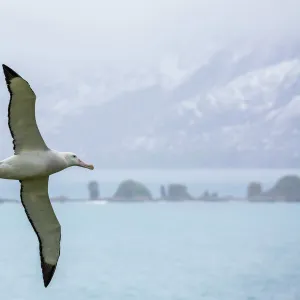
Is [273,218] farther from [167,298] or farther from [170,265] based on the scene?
[167,298]

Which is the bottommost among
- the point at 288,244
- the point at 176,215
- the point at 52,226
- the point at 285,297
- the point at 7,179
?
the point at 176,215

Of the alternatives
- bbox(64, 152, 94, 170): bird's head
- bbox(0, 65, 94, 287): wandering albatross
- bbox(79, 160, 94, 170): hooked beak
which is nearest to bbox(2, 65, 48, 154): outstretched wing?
bbox(0, 65, 94, 287): wandering albatross

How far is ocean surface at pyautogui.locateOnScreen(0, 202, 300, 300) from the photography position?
4475cm

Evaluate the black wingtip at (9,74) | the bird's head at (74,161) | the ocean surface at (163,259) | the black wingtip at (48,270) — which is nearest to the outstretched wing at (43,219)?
the black wingtip at (48,270)

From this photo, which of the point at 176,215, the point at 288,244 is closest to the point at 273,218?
the point at 176,215

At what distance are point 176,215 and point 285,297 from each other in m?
55.4

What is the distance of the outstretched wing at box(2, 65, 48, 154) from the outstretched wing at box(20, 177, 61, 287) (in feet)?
2.27

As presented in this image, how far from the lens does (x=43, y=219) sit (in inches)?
537

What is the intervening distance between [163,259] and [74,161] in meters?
45.9

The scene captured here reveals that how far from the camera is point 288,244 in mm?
65125

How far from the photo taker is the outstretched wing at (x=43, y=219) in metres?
13.3

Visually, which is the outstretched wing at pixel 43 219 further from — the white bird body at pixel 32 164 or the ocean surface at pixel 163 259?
the ocean surface at pixel 163 259

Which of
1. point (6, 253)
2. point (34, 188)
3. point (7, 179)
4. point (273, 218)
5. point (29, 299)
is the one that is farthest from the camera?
point (273, 218)

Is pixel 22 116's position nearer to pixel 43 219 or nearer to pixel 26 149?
pixel 26 149
